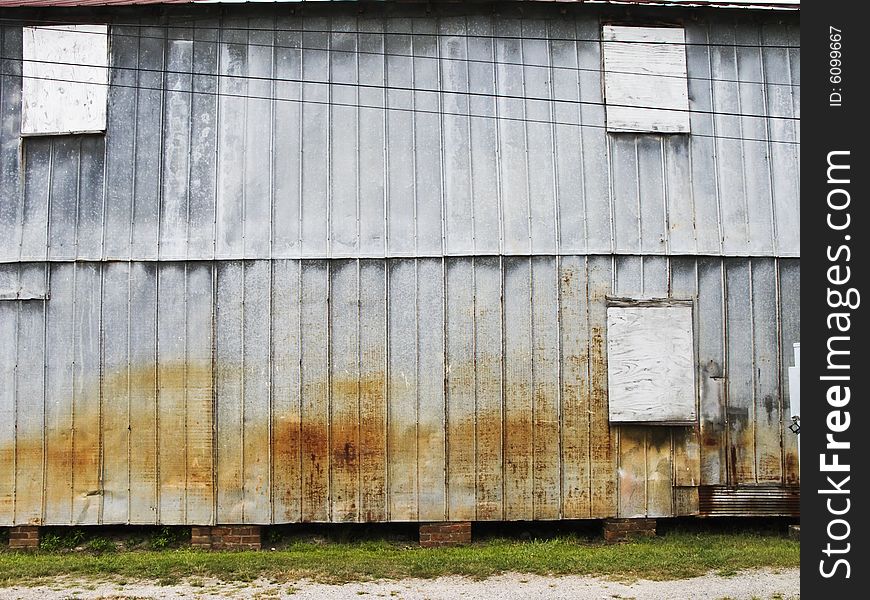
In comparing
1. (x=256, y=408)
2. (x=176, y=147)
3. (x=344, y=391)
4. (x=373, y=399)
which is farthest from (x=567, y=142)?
(x=256, y=408)

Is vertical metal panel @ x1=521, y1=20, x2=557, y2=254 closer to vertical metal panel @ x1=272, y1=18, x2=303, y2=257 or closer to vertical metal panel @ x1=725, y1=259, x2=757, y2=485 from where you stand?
vertical metal panel @ x1=725, y1=259, x2=757, y2=485

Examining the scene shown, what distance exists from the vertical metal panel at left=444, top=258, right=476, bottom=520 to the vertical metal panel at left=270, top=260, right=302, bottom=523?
72.4 inches

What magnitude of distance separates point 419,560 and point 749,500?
4180mm

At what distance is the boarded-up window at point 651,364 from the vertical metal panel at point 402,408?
2.42 meters

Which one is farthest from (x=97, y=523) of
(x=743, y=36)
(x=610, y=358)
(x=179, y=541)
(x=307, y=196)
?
(x=743, y=36)

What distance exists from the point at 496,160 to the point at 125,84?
4836mm

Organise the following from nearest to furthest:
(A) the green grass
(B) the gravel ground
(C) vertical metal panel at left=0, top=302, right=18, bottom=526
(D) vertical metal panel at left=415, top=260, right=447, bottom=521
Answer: (B) the gravel ground
(A) the green grass
(D) vertical metal panel at left=415, top=260, right=447, bottom=521
(C) vertical metal panel at left=0, top=302, right=18, bottom=526

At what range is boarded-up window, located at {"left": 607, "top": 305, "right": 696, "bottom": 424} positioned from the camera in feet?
31.6

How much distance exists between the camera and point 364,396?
9656 millimetres

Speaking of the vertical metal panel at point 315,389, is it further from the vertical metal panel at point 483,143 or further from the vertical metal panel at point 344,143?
the vertical metal panel at point 483,143

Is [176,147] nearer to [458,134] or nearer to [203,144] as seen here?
[203,144]

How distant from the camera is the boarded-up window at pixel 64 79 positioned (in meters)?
9.96

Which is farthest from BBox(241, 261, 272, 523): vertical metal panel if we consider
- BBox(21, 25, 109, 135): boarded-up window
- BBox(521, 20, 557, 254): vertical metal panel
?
BBox(521, 20, 557, 254): vertical metal panel

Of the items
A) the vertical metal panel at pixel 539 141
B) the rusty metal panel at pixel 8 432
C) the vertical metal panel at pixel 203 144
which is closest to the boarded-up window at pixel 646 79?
the vertical metal panel at pixel 539 141
